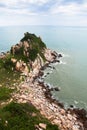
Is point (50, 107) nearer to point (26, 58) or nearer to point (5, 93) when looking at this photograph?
point (5, 93)

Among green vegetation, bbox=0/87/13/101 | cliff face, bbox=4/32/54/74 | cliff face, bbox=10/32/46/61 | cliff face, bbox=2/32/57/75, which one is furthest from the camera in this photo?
cliff face, bbox=10/32/46/61

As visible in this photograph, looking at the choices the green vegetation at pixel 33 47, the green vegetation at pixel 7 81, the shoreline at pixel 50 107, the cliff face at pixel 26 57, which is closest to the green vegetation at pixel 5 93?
the green vegetation at pixel 7 81

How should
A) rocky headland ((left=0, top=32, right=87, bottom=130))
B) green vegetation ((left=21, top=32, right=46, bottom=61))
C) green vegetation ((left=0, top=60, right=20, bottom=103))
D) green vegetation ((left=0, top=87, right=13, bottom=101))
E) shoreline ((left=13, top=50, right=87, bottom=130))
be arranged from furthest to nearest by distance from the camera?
green vegetation ((left=21, top=32, right=46, bottom=61)) < green vegetation ((left=0, top=60, right=20, bottom=103)) < green vegetation ((left=0, top=87, right=13, bottom=101)) < rocky headland ((left=0, top=32, right=87, bottom=130)) < shoreline ((left=13, top=50, right=87, bottom=130))

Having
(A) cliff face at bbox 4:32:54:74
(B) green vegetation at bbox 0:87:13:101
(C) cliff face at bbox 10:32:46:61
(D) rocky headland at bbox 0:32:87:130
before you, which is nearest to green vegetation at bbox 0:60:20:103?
(B) green vegetation at bbox 0:87:13:101

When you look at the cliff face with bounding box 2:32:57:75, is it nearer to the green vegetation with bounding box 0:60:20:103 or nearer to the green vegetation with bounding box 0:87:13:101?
the green vegetation with bounding box 0:60:20:103

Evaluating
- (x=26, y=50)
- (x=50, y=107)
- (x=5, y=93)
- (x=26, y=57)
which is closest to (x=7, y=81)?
(x=5, y=93)

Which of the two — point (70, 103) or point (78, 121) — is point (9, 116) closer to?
point (78, 121)
